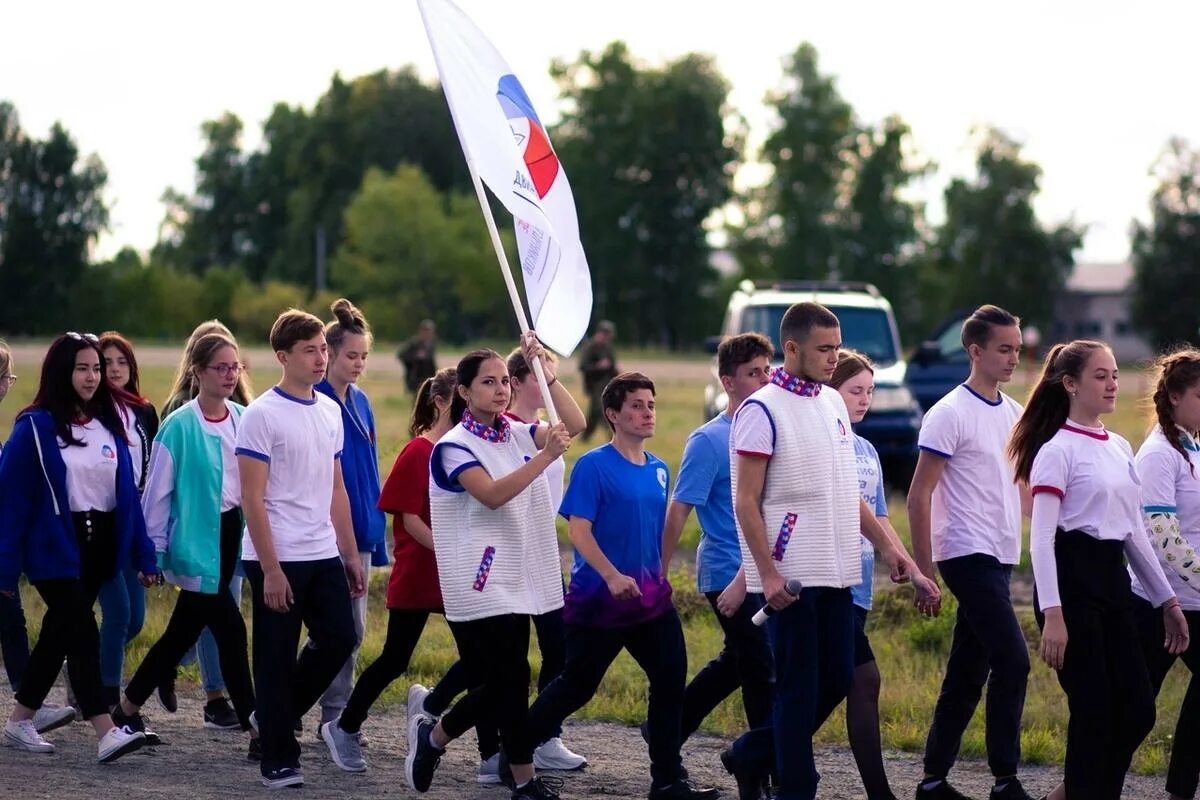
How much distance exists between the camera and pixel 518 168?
21.8 feet

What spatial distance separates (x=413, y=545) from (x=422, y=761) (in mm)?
957

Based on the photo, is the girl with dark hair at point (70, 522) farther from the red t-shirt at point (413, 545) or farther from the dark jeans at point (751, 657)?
the dark jeans at point (751, 657)

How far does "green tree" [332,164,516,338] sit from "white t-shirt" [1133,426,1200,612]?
7976 cm

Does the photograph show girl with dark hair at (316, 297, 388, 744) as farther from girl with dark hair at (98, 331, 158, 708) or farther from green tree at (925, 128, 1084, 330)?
green tree at (925, 128, 1084, 330)

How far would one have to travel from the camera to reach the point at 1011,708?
6.50 m

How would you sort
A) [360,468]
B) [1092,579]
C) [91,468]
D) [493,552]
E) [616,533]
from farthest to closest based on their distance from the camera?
[360,468] → [91,468] → [616,533] → [493,552] → [1092,579]

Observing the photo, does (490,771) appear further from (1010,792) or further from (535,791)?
(1010,792)

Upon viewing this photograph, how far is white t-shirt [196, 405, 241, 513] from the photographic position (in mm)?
7379

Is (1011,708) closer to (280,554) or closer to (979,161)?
(280,554)

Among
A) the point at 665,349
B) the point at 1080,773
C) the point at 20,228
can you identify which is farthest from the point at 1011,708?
the point at 665,349

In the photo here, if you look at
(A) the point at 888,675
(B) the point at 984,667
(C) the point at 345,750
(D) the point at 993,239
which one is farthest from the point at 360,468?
(D) the point at 993,239

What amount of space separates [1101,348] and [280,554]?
3.09 metres

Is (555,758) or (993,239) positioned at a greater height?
(993,239)

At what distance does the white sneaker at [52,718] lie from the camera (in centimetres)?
742
